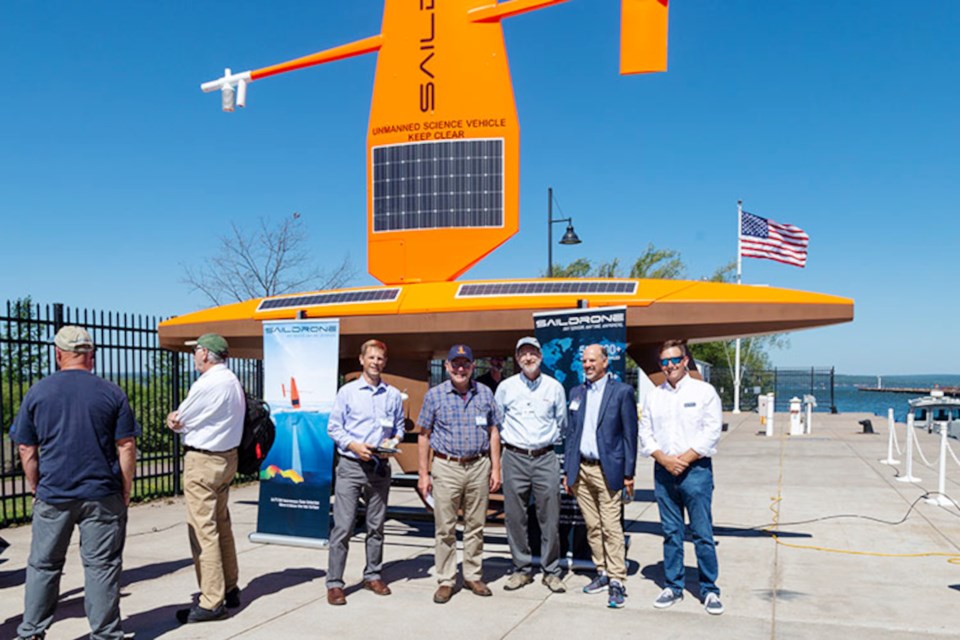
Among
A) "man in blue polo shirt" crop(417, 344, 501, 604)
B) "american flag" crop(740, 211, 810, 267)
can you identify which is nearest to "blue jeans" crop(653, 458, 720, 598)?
"man in blue polo shirt" crop(417, 344, 501, 604)

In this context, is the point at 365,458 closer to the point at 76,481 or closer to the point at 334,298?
the point at 76,481

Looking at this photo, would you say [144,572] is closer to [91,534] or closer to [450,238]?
[91,534]

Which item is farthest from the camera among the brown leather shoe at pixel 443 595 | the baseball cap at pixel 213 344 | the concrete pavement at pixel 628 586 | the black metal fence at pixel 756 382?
the black metal fence at pixel 756 382

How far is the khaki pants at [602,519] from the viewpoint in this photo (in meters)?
5.99

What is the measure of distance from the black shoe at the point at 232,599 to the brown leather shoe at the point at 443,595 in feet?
4.69

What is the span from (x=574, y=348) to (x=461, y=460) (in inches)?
70.4

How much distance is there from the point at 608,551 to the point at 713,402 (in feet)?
4.53

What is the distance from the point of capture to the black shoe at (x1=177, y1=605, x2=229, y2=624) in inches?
211

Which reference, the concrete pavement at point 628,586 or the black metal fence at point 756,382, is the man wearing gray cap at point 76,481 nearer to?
the concrete pavement at point 628,586

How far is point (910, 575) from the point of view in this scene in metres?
6.77

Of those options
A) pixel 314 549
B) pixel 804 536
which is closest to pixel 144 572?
pixel 314 549

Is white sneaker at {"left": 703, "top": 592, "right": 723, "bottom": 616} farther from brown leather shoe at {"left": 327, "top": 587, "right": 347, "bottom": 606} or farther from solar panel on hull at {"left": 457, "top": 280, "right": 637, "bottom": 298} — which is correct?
solar panel on hull at {"left": 457, "top": 280, "right": 637, "bottom": 298}

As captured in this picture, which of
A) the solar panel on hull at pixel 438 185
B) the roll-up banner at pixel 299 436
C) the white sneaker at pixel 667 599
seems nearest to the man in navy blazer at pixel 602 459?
the white sneaker at pixel 667 599

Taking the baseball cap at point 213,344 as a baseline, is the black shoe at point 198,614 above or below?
below
